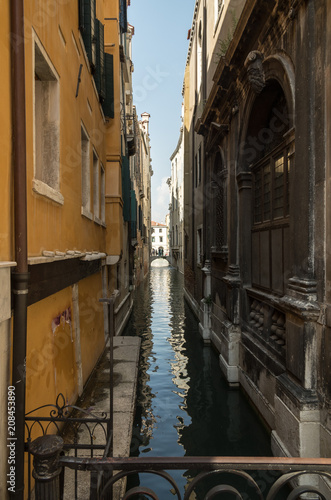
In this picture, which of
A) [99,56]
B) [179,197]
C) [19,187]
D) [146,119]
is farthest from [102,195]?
[146,119]

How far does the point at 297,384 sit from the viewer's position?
167 inches

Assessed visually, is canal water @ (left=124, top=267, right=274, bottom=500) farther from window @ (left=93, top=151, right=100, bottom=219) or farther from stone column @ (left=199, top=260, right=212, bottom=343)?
window @ (left=93, top=151, right=100, bottom=219)

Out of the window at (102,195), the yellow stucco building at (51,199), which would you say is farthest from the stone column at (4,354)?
the window at (102,195)

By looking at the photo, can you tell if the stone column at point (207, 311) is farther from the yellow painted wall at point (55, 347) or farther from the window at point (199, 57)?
the window at point (199, 57)

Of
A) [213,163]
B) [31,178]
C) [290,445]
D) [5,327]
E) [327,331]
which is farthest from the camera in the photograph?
[213,163]

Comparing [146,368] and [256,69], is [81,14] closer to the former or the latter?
[256,69]

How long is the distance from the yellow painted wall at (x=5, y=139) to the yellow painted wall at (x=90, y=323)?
12.3 feet

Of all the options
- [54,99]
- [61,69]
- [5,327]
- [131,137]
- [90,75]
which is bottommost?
[5,327]

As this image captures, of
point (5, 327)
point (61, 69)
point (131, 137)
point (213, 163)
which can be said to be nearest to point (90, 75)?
point (61, 69)

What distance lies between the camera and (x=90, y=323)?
24.1 ft

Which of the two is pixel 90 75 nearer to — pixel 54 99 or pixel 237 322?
pixel 54 99

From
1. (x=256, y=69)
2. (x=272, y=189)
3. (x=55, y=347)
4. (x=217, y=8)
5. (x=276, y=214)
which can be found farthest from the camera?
(x=217, y=8)

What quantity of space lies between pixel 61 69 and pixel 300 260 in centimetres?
381

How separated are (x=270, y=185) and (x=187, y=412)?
4076 millimetres
